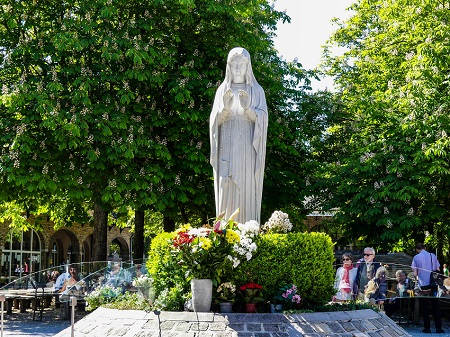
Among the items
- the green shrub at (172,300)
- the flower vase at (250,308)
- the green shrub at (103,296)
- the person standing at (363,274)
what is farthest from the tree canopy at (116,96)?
the flower vase at (250,308)

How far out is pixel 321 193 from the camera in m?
21.5

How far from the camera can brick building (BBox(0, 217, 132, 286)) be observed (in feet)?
117

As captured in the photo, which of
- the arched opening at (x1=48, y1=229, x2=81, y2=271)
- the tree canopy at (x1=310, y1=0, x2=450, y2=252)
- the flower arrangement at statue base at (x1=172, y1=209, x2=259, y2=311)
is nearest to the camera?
the flower arrangement at statue base at (x1=172, y1=209, x2=259, y2=311)

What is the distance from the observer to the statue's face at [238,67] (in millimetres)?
11072

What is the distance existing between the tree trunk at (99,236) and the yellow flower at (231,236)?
12.3 metres

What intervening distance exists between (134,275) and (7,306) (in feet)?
35.0

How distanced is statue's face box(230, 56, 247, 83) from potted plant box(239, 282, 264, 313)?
370 centimetres

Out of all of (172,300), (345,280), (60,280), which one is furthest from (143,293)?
(60,280)

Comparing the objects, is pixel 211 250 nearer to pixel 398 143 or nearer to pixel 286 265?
pixel 286 265

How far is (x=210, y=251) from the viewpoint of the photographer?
9242 mm

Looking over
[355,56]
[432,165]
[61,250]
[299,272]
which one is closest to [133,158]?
[432,165]

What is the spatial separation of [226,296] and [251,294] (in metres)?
0.36

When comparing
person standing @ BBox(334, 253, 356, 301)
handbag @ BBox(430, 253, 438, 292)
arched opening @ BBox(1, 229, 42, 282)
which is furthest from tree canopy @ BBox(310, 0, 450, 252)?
arched opening @ BBox(1, 229, 42, 282)

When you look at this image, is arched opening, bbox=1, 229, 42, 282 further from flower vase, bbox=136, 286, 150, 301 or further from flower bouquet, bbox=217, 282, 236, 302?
flower bouquet, bbox=217, 282, 236, 302
